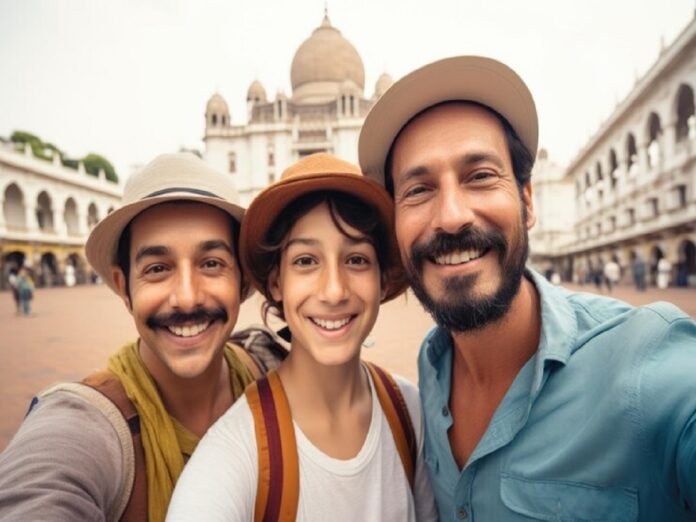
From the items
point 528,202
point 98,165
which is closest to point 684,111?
point 528,202

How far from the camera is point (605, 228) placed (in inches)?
1187

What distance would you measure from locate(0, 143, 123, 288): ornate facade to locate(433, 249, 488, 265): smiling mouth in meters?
31.7

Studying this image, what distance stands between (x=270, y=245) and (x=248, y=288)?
533 millimetres

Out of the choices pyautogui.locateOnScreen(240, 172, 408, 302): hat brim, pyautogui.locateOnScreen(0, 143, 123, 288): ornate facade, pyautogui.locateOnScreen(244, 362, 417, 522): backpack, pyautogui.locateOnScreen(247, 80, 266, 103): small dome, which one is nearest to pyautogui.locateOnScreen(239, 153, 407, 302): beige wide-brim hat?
pyautogui.locateOnScreen(240, 172, 408, 302): hat brim

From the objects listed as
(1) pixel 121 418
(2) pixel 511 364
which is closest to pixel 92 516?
(1) pixel 121 418

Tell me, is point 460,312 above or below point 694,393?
above

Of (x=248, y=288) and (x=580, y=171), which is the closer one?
(x=248, y=288)

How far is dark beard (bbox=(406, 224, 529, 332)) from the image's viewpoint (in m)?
1.77

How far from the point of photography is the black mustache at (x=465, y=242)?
5.78 feet

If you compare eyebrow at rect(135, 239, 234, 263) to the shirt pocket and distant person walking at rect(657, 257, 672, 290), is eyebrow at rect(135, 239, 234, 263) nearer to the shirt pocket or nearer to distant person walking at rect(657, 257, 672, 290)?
the shirt pocket

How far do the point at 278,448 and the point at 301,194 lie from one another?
3.50 ft

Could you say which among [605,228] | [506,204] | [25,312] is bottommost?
[25,312]

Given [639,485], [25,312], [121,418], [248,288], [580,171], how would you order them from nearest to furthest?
[639,485] → [121,418] → [248,288] → [25,312] → [580,171]

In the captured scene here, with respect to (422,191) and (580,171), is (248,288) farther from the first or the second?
(580,171)
